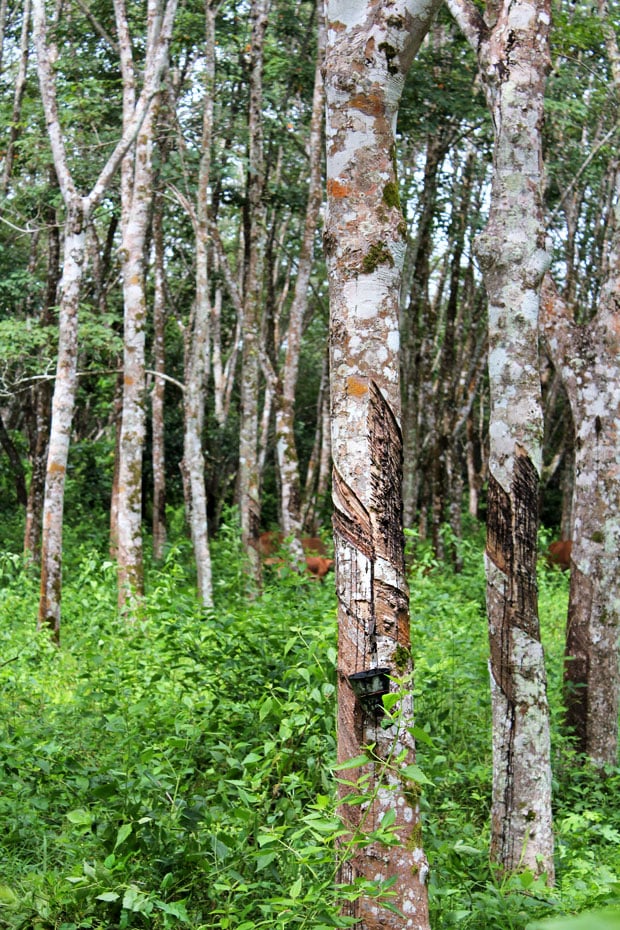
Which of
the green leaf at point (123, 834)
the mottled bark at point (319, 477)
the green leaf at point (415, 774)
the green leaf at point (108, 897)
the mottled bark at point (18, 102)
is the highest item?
the mottled bark at point (18, 102)

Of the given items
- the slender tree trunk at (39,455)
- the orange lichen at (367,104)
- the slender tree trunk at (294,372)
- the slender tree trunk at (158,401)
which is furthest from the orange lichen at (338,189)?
the slender tree trunk at (158,401)

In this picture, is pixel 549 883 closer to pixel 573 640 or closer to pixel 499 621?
pixel 499 621

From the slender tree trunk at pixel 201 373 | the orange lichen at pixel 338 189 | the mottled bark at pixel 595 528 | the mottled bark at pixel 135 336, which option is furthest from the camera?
the slender tree trunk at pixel 201 373

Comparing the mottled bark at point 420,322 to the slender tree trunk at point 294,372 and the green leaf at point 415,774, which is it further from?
the green leaf at point 415,774

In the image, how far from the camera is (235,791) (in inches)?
182

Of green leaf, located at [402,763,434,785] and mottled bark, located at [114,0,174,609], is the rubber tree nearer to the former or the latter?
green leaf, located at [402,763,434,785]

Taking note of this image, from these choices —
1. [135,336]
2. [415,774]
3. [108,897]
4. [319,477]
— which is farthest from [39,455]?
[415,774]

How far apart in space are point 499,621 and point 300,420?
87.5ft

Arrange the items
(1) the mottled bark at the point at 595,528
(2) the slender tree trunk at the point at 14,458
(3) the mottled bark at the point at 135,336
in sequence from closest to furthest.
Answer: (1) the mottled bark at the point at 595,528 → (3) the mottled bark at the point at 135,336 → (2) the slender tree trunk at the point at 14,458

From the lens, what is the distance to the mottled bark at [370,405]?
3.45 m

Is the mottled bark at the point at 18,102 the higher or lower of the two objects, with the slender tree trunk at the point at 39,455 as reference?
higher

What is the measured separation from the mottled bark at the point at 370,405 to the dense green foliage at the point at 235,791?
276 millimetres

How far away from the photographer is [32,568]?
601 inches

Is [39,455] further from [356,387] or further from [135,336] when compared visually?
[356,387]
